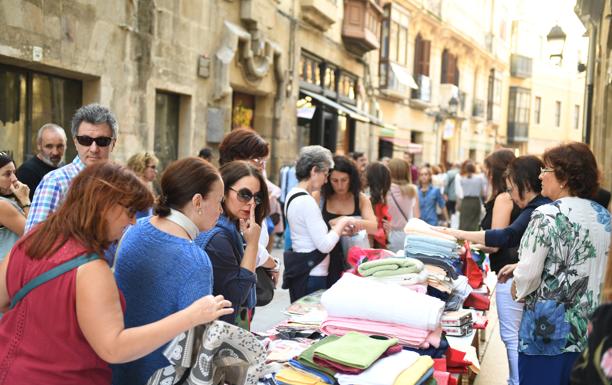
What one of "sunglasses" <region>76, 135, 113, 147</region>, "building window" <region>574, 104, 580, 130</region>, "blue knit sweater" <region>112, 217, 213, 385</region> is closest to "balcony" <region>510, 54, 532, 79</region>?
"building window" <region>574, 104, 580, 130</region>

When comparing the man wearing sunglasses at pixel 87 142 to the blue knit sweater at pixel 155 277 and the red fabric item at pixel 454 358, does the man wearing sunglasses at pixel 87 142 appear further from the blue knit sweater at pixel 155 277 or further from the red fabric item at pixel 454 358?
the red fabric item at pixel 454 358

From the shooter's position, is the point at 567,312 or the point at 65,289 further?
the point at 567,312

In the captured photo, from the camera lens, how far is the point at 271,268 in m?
3.79

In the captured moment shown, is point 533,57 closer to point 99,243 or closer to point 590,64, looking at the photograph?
point 590,64

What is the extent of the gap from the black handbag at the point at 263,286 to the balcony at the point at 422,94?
22.3m

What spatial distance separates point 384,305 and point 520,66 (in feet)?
131

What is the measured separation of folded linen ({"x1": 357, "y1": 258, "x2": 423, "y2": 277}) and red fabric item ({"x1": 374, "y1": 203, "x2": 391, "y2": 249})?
2006 mm

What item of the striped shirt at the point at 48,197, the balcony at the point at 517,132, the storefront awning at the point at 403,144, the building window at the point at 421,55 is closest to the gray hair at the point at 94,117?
the striped shirt at the point at 48,197

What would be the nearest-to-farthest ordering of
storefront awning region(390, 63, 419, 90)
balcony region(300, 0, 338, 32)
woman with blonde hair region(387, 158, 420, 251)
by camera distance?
1. woman with blonde hair region(387, 158, 420, 251)
2. balcony region(300, 0, 338, 32)
3. storefront awning region(390, 63, 419, 90)

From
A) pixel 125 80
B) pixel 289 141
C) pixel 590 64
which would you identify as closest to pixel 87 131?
pixel 125 80

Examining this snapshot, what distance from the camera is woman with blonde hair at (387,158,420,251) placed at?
7512 millimetres

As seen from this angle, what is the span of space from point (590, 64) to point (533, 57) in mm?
29400

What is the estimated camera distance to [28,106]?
769 centimetres

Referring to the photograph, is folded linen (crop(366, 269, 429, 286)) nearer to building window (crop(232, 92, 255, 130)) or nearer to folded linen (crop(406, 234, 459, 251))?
folded linen (crop(406, 234, 459, 251))
